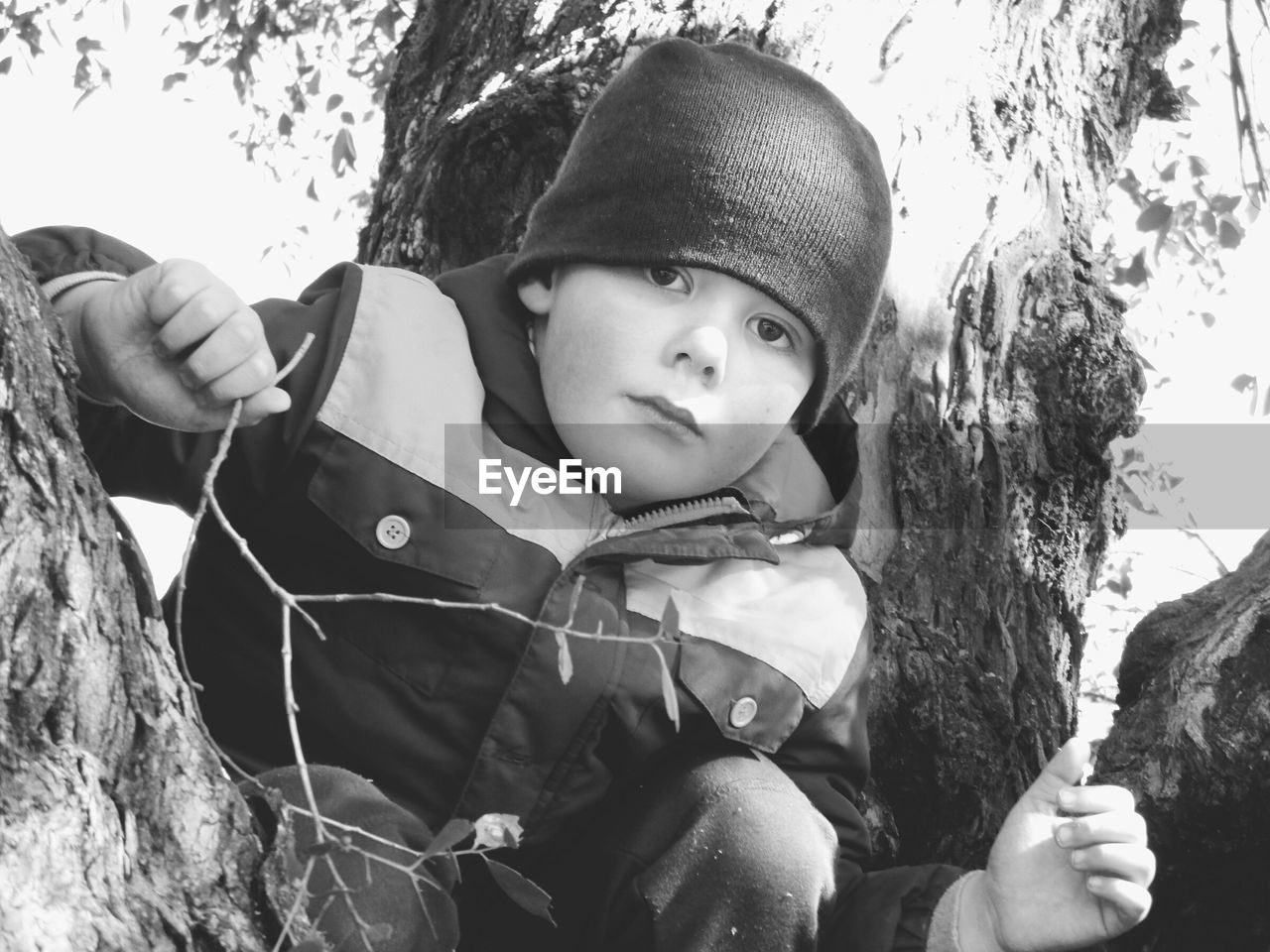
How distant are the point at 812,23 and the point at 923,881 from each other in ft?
5.33

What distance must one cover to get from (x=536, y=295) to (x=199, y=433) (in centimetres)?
55

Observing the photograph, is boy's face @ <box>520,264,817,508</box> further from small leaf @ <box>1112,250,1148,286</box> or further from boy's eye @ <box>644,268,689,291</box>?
small leaf @ <box>1112,250,1148,286</box>

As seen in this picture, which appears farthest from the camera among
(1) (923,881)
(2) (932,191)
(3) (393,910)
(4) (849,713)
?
(2) (932,191)

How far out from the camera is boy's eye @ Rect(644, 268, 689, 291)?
77.3 inches

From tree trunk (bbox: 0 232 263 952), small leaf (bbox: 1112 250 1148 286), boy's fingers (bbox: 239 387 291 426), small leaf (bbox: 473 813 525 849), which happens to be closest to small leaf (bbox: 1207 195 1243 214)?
small leaf (bbox: 1112 250 1148 286)

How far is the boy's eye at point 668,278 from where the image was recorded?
6.44ft

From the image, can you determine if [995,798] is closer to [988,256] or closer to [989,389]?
[989,389]

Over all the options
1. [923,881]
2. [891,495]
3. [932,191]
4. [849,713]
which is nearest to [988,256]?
[932,191]

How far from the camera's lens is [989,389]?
2.48 metres

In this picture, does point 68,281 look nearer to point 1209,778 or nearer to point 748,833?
point 748,833

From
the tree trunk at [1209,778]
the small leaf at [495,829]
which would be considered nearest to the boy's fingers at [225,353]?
the small leaf at [495,829]

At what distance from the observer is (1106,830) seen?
1693 millimetres

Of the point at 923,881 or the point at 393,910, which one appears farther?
the point at 923,881

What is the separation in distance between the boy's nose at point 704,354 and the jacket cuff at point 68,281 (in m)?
0.73
